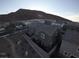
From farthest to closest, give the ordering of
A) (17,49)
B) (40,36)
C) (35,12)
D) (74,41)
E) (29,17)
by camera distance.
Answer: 1. (35,12)
2. (29,17)
3. (40,36)
4. (17,49)
5. (74,41)

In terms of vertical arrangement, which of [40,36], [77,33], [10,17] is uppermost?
[77,33]

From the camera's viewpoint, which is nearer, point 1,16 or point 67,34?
point 67,34

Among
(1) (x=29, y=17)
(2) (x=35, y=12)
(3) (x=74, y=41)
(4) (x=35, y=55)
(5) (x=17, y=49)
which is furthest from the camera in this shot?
(2) (x=35, y=12)

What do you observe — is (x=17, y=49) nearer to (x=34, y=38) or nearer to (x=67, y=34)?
(x=34, y=38)

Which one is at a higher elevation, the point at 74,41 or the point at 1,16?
the point at 74,41

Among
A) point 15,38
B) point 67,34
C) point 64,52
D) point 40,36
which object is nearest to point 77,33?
point 67,34

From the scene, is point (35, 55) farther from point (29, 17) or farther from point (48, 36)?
point (29, 17)

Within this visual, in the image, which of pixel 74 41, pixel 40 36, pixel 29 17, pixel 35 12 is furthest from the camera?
pixel 35 12

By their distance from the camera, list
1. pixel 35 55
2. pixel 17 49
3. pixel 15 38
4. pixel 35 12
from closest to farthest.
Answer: pixel 35 55 → pixel 17 49 → pixel 15 38 → pixel 35 12

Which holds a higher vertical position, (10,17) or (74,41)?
(74,41)

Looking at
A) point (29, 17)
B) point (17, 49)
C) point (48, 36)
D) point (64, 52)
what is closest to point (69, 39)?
point (64, 52)
